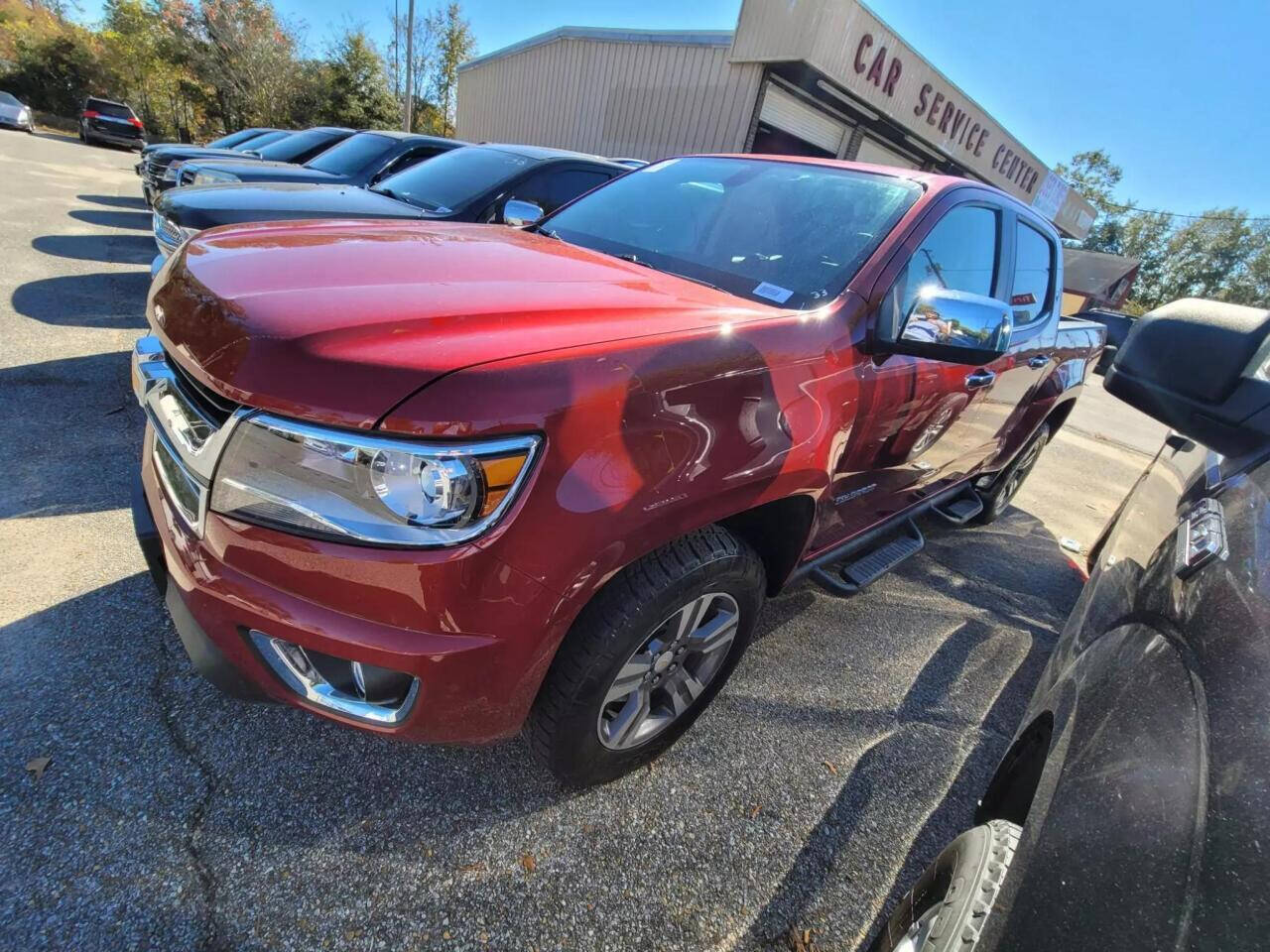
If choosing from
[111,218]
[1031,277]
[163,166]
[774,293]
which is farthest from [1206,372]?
[111,218]

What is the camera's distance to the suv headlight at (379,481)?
1.11 meters

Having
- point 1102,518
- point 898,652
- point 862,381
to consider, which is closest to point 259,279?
point 862,381

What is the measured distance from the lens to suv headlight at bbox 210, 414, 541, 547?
111cm

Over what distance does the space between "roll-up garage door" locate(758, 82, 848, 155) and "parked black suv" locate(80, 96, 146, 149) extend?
76.0 ft

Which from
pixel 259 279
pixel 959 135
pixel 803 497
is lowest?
pixel 803 497

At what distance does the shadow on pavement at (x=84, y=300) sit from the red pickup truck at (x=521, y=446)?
4049mm

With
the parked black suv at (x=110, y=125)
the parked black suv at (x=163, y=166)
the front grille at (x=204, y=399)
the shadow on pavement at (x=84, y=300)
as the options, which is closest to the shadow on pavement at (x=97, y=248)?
the parked black suv at (x=163, y=166)

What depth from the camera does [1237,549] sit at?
3.36 feet

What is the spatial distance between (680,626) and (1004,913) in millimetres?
913

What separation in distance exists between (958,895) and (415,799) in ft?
4.35

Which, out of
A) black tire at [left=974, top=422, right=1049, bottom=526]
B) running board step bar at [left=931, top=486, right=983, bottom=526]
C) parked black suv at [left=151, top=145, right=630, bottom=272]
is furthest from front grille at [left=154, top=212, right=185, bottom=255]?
black tire at [left=974, top=422, right=1049, bottom=526]

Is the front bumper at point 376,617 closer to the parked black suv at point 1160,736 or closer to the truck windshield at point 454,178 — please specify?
the parked black suv at point 1160,736

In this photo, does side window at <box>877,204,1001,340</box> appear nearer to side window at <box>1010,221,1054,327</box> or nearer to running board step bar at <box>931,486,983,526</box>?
side window at <box>1010,221,1054,327</box>

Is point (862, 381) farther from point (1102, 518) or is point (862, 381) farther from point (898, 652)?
point (1102, 518)
